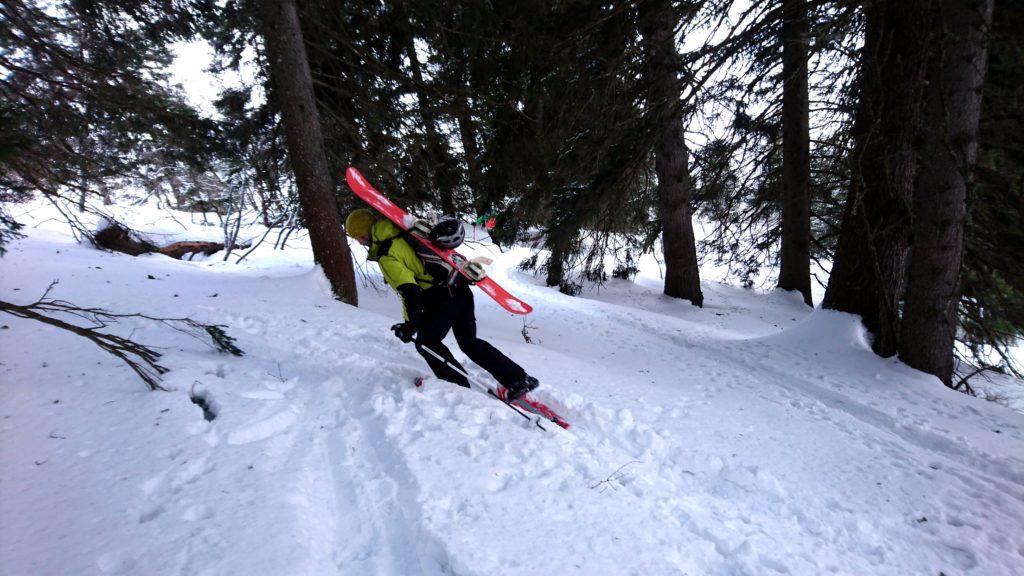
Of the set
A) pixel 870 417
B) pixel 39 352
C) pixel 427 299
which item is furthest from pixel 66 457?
pixel 870 417

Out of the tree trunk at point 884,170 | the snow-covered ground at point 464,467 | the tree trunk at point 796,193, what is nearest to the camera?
the snow-covered ground at point 464,467

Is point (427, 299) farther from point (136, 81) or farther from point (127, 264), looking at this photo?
point (127, 264)

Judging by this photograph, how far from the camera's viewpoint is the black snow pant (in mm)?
3680

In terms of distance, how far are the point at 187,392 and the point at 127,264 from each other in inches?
255

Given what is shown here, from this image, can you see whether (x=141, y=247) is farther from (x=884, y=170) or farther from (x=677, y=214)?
(x=884, y=170)

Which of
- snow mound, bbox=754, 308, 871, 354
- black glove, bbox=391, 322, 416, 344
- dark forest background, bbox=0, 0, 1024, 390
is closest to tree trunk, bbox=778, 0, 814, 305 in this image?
dark forest background, bbox=0, 0, 1024, 390

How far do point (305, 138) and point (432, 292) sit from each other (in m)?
3.48

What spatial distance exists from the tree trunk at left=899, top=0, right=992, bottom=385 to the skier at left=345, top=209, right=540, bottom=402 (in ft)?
13.4

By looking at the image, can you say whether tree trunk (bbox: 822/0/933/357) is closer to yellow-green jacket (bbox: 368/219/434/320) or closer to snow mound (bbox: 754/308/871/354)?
snow mound (bbox: 754/308/871/354)

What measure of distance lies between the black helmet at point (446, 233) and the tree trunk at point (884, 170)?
374 cm

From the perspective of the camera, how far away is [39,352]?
11.3 feet

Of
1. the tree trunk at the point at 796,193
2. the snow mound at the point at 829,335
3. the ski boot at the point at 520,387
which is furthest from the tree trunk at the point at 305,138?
the tree trunk at the point at 796,193

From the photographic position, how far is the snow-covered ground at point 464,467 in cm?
195

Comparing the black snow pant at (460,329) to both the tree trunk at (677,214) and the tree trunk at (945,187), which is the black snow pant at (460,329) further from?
the tree trunk at (677,214)
